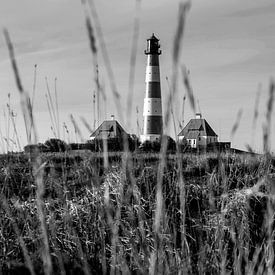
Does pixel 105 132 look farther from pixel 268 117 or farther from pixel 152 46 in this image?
pixel 152 46

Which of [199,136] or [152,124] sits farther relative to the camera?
[152,124]

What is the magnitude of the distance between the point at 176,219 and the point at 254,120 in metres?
3.24

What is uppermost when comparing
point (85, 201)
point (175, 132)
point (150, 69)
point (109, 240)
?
point (150, 69)

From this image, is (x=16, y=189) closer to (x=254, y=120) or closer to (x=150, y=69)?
(x=254, y=120)

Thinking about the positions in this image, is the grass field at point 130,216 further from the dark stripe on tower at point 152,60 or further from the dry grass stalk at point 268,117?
the dark stripe on tower at point 152,60

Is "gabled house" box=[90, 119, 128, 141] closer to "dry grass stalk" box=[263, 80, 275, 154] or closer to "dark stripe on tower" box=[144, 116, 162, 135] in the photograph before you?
"dry grass stalk" box=[263, 80, 275, 154]

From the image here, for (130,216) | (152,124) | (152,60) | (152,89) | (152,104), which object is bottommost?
(130,216)

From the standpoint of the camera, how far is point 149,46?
71.1 ft

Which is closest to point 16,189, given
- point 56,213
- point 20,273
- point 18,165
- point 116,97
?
point 18,165

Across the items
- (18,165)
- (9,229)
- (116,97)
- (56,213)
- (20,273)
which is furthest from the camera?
(18,165)

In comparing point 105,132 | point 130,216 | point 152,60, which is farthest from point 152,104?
point 105,132

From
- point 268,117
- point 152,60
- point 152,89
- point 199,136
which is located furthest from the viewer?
point 152,60

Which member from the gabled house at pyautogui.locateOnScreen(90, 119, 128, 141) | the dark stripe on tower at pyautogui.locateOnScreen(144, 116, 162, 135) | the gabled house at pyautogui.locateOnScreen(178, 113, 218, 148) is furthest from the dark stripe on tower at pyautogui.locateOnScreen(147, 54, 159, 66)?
the gabled house at pyautogui.locateOnScreen(90, 119, 128, 141)

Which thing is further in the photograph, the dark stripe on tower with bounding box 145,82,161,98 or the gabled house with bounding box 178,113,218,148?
the dark stripe on tower with bounding box 145,82,161,98
